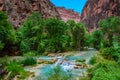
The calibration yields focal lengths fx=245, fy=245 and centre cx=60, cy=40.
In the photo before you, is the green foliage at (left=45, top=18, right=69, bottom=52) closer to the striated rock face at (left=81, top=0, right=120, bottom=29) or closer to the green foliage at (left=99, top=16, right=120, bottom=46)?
the green foliage at (left=99, top=16, right=120, bottom=46)

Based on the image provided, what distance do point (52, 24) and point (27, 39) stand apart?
19.2 feet

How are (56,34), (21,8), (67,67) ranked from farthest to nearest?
(21,8) < (56,34) < (67,67)

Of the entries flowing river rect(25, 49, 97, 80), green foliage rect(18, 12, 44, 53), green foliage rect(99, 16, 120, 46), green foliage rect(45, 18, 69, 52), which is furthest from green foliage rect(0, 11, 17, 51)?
green foliage rect(99, 16, 120, 46)

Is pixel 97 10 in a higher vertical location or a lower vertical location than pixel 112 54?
higher

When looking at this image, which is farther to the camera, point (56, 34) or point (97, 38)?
point (97, 38)

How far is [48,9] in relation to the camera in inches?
3472

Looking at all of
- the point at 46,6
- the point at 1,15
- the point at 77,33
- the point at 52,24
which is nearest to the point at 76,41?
the point at 77,33

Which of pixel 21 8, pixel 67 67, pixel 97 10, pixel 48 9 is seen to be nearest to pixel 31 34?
pixel 67 67

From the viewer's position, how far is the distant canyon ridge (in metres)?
68.6

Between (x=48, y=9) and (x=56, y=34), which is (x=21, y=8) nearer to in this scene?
(x=48, y=9)

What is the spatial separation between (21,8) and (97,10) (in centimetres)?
4892

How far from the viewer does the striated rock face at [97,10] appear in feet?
322

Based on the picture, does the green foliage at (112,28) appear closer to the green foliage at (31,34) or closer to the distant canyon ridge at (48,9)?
the green foliage at (31,34)

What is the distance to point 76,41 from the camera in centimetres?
4894
